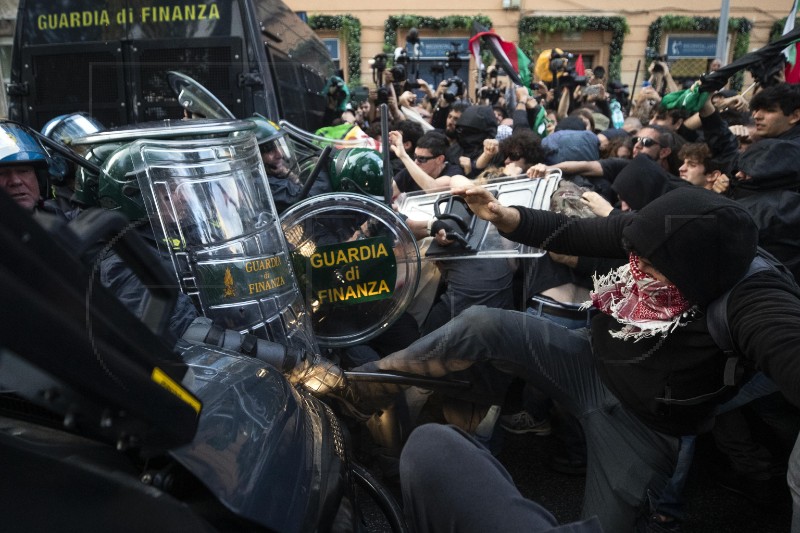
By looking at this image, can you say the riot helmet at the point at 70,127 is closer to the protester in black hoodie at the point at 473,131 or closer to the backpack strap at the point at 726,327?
the protester in black hoodie at the point at 473,131

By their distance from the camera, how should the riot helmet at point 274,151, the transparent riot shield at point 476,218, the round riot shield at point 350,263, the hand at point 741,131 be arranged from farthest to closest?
1. the hand at point 741,131
2. the riot helmet at point 274,151
3. the transparent riot shield at point 476,218
4. the round riot shield at point 350,263

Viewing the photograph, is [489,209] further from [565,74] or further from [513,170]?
[565,74]

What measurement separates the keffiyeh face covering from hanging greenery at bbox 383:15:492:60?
19.9 m

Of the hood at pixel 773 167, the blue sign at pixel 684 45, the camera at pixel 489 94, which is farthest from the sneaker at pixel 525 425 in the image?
the blue sign at pixel 684 45

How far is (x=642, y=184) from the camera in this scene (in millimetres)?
3600

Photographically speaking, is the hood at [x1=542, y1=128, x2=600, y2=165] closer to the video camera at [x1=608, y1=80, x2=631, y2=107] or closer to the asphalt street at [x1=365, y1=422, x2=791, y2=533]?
the asphalt street at [x1=365, y1=422, x2=791, y2=533]

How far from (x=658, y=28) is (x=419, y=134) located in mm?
17977

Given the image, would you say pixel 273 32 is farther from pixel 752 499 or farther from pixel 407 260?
pixel 752 499

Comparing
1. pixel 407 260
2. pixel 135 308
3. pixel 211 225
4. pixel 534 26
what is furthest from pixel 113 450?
pixel 534 26

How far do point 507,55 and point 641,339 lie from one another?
838 centimetres

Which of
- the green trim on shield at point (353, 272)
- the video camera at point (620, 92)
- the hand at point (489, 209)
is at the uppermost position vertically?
the hand at point (489, 209)

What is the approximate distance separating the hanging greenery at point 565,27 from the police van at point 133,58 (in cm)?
1719

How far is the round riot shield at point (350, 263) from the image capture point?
293 centimetres

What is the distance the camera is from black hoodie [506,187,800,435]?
1.87m
